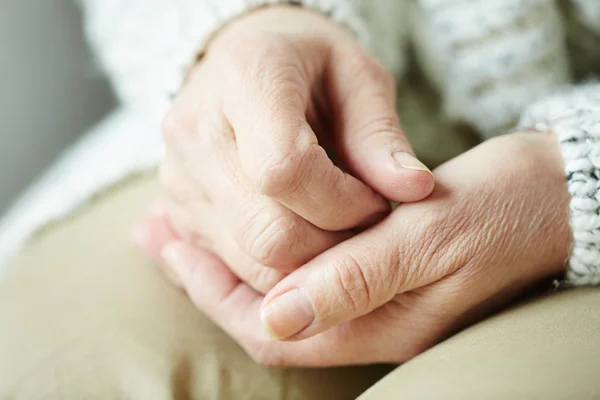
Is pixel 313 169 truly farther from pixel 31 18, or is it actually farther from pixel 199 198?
pixel 31 18

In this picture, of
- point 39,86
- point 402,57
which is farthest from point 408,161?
point 39,86

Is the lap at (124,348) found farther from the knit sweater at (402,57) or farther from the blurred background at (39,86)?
the blurred background at (39,86)

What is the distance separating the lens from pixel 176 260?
51 centimetres

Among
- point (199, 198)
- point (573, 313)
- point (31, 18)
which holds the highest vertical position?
point (31, 18)

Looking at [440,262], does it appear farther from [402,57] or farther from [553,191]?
[402,57]

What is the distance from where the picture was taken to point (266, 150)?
14.7 inches

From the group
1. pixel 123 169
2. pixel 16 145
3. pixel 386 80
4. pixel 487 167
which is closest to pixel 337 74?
pixel 386 80

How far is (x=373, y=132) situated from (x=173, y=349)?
24cm

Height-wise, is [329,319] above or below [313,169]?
below

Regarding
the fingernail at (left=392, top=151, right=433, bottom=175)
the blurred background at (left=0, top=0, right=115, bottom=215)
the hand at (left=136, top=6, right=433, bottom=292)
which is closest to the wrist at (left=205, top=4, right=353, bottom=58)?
the hand at (left=136, top=6, right=433, bottom=292)

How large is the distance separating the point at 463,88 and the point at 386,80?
231 mm

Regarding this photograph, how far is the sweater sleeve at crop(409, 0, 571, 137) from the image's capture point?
62 centimetres

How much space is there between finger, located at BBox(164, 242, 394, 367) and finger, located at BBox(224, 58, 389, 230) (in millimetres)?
88

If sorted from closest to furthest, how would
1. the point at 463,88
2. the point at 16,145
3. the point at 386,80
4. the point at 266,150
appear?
the point at 266,150, the point at 386,80, the point at 463,88, the point at 16,145
